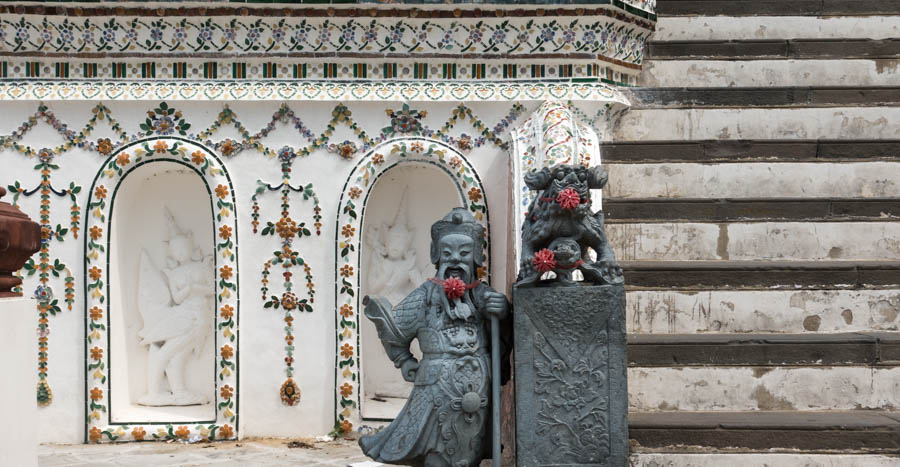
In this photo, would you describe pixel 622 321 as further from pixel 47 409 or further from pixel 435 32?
pixel 47 409

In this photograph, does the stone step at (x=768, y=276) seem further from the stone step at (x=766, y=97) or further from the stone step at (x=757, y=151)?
the stone step at (x=766, y=97)

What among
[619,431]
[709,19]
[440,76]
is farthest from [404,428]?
[709,19]

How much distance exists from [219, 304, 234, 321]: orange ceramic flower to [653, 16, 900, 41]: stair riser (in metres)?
3.65

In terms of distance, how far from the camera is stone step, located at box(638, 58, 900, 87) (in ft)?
25.4

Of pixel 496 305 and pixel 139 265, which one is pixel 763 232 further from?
pixel 139 265

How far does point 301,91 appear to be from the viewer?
23.9ft

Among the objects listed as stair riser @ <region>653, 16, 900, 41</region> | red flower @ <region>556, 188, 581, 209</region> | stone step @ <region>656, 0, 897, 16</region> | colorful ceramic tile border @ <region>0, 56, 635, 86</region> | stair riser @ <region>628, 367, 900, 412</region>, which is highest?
stone step @ <region>656, 0, 897, 16</region>

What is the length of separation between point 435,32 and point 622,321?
10.4ft

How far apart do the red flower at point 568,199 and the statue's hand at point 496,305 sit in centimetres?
53

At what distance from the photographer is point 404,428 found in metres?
4.99

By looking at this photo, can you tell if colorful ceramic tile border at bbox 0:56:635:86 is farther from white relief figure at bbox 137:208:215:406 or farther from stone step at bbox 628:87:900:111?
white relief figure at bbox 137:208:215:406

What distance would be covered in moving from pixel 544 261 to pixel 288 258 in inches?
118

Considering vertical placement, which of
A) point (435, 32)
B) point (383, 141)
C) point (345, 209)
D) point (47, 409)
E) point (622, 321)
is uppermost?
point (435, 32)

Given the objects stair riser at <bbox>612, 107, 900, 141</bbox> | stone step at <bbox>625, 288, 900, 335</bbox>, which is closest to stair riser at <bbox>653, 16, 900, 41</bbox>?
stair riser at <bbox>612, 107, 900, 141</bbox>
